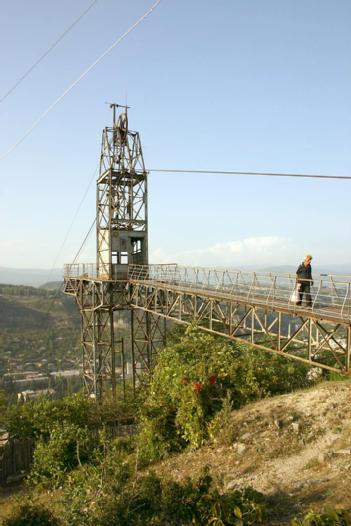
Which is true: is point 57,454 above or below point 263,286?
below

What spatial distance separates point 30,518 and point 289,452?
20.2ft

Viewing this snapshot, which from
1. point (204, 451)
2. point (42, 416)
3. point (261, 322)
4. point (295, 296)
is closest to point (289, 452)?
point (204, 451)

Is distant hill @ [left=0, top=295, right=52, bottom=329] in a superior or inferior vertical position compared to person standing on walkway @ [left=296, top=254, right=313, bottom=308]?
inferior

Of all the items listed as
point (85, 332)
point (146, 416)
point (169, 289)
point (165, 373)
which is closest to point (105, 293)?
point (85, 332)

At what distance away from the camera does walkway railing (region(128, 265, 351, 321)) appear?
10.4 meters

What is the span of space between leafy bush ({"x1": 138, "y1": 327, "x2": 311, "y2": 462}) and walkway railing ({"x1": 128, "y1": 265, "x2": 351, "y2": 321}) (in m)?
2.43

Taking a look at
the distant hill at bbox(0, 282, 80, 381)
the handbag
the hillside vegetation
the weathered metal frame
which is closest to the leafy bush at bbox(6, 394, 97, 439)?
the hillside vegetation

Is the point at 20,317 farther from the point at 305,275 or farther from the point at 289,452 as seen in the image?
the point at 289,452

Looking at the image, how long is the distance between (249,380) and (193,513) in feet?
21.8

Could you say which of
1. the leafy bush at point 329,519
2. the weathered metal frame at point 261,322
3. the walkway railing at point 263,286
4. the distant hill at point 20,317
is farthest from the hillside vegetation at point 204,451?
the distant hill at point 20,317

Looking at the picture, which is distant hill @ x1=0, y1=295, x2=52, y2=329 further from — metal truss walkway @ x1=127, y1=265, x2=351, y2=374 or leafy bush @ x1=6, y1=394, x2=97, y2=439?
leafy bush @ x1=6, y1=394, x2=97, y2=439

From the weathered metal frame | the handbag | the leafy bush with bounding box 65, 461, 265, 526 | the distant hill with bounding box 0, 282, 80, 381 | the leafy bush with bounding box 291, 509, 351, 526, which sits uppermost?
the handbag

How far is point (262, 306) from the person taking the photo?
11.6 m

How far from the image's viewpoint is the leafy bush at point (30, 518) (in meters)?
6.62
